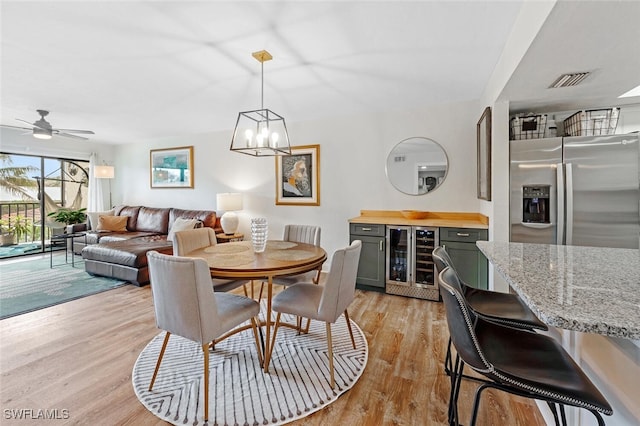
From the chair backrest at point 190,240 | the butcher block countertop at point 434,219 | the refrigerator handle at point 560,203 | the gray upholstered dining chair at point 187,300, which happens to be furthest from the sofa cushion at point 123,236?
the refrigerator handle at point 560,203

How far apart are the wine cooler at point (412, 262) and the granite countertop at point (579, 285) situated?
1765 mm

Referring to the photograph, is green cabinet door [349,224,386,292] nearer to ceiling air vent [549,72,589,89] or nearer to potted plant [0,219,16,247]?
ceiling air vent [549,72,589,89]

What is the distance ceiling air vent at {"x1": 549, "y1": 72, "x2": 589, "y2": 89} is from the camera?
2.26 meters

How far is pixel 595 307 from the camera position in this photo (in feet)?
2.58

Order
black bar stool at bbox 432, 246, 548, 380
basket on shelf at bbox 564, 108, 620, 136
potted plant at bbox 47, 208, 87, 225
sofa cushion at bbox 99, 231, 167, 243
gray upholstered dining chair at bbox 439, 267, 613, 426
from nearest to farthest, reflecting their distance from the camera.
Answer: gray upholstered dining chair at bbox 439, 267, 613, 426
black bar stool at bbox 432, 246, 548, 380
basket on shelf at bbox 564, 108, 620, 136
sofa cushion at bbox 99, 231, 167, 243
potted plant at bbox 47, 208, 87, 225

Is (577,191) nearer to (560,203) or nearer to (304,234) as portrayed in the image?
(560,203)

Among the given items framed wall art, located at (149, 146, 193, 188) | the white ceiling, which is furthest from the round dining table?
framed wall art, located at (149, 146, 193, 188)

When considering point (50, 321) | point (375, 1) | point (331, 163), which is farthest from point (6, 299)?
point (375, 1)

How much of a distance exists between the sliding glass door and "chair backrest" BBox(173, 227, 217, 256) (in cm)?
524

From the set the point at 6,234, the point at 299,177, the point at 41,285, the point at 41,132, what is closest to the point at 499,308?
the point at 299,177

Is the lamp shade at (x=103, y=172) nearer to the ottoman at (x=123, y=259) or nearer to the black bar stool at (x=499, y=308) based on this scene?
the ottoman at (x=123, y=259)

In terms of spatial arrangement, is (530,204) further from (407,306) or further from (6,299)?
(6,299)

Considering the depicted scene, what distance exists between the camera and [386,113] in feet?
13.6

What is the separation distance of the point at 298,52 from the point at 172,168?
176 inches
